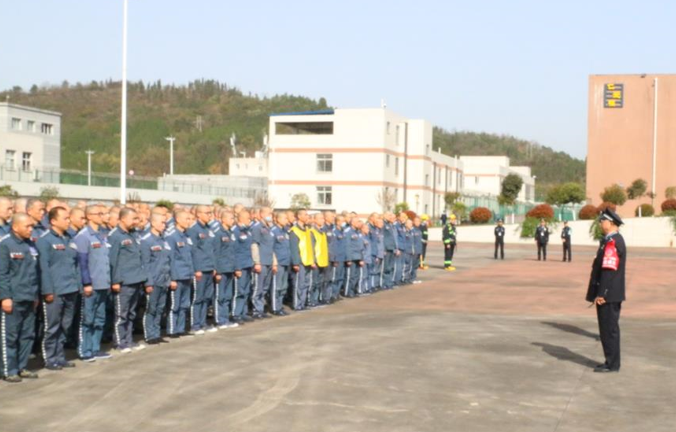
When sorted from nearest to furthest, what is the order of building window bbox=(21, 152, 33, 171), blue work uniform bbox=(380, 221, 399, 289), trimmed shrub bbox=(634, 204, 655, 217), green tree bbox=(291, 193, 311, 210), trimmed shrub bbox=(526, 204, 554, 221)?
blue work uniform bbox=(380, 221, 399, 289) → trimmed shrub bbox=(526, 204, 554, 221) → building window bbox=(21, 152, 33, 171) → trimmed shrub bbox=(634, 204, 655, 217) → green tree bbox=(291, 193, 311, 210)

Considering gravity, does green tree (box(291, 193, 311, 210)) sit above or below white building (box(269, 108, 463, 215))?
below

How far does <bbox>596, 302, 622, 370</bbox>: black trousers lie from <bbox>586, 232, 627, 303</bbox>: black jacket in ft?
0.41

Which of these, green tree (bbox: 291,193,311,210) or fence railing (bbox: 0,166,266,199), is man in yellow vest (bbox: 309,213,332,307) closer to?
fence railing (bbox: 0,166,266,199)

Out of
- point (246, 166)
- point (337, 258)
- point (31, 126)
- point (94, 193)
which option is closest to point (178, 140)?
Answer: point (246, 166)

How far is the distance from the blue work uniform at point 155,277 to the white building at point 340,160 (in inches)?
2717

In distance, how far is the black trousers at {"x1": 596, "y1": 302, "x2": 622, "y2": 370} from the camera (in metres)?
11.9

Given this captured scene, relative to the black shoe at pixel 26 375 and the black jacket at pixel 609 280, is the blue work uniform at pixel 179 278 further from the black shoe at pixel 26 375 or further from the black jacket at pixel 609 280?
the black jacket at pixel 609 280

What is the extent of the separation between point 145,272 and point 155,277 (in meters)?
0.28

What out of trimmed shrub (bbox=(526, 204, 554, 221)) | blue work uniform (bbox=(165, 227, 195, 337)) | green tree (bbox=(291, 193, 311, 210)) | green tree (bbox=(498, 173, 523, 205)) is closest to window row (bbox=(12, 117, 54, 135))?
green tree (bbox=(291, 193, 311, 210))

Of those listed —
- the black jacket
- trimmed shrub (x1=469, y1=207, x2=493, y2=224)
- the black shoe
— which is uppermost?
trimmed shrub (x1=469, y1=207, x2=493, y2=224)

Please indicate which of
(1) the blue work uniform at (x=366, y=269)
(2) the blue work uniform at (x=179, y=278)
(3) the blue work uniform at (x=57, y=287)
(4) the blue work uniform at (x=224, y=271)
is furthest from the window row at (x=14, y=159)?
(3) the blue work uniform at (x=57, y=287)

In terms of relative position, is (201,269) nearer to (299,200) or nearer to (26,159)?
(26,159)

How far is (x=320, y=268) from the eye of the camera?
2064cm

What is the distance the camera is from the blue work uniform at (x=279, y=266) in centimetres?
1842
